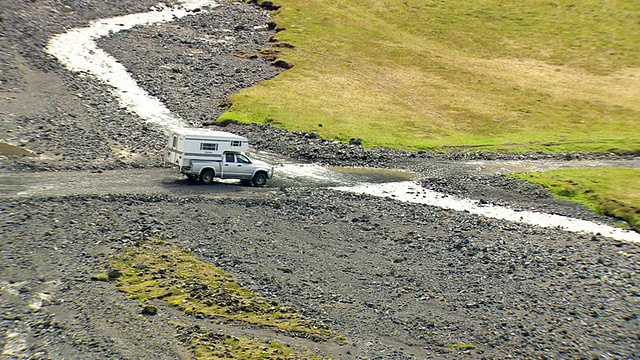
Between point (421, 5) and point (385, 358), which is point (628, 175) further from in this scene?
point (421, 5)

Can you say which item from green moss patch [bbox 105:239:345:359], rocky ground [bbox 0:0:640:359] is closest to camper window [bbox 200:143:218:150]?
rocky ground [bbox 0:0:640:359]

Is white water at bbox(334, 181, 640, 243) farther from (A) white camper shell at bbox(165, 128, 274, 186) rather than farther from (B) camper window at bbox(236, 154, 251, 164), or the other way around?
(B) camper window at bbox(236, 154, 251, 164)

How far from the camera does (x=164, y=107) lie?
3046 inches

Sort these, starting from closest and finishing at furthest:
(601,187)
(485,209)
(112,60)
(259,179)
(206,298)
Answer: (206,298) → (259,179) → (485,209) → (601,187) → (112,60)

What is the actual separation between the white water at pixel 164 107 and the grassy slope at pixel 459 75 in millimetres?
8833

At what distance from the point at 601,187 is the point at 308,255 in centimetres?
3076

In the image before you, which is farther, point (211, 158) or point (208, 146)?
point (211, 158)

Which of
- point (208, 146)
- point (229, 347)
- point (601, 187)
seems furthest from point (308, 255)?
point (601, 187)

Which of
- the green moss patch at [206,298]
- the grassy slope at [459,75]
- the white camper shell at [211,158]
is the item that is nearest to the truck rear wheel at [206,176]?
the white camper shell at [211,158]

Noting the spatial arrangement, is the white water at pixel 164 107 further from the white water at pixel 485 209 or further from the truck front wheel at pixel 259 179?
the truck front wheel at pixel 259 179

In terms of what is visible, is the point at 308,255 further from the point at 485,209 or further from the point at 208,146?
the point at 485,209

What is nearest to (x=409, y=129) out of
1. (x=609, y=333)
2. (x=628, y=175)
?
(x=628, y=175)

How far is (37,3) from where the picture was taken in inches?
3888

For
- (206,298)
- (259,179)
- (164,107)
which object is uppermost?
(164,107)
